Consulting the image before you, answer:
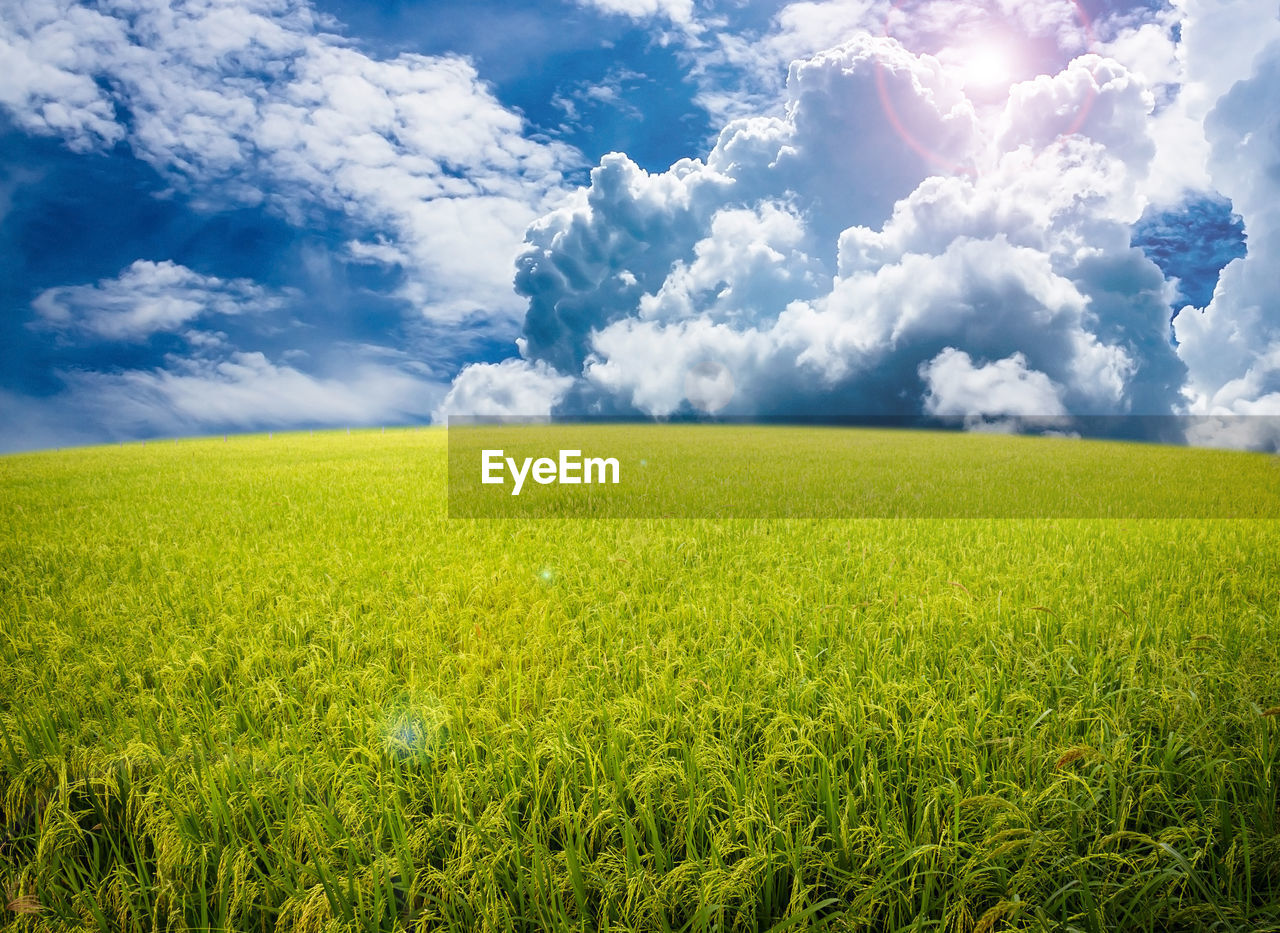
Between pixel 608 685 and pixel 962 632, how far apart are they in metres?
3.02

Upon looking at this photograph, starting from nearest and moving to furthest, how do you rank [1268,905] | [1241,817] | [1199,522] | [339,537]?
1. [1268,905]
2. [1241,817]
3. [339,537]
4. [1199,522]

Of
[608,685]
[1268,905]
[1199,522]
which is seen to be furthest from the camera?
[1199,522]

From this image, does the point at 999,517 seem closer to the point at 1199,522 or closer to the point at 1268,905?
the point at 1199,522

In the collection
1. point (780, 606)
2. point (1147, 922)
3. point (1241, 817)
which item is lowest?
point (1147, 922)

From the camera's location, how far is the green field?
9.03ft

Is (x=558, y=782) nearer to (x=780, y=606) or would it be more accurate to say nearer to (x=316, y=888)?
(x=316, y=888)

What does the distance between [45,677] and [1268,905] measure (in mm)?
7653

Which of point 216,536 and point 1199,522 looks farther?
point 1199,522

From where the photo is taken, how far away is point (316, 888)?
2.67 m

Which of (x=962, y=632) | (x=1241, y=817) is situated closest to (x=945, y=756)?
(x=1241, y=817)

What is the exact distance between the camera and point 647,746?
360 centimetres

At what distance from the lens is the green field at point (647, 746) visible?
2752 millimetres

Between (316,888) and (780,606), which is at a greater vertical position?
(780,606)

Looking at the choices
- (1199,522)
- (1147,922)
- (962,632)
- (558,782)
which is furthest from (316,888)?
(1199,522)
